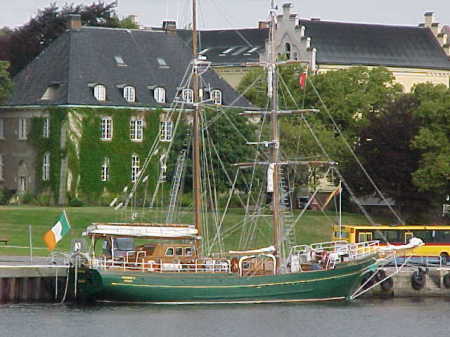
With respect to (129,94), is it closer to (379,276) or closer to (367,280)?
(379,276)

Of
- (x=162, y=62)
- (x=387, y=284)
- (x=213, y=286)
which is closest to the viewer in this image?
(x=213, y=286)

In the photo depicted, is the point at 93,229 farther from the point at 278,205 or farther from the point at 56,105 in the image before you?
the point at 56,105

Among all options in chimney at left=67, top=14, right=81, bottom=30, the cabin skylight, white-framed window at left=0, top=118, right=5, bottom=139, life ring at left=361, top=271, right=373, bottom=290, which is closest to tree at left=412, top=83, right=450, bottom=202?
the cabin skylight

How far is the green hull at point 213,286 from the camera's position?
7819 centimetres

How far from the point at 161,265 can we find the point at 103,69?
136 ft

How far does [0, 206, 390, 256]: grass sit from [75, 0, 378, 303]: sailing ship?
1098 centimetres

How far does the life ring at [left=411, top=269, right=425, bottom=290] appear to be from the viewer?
285ft

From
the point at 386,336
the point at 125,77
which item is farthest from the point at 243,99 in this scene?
the point at 386,336

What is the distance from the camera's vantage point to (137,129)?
394 ft

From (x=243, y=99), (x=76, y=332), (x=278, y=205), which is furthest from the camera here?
(x=243, y=99)

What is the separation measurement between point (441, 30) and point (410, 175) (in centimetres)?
4782

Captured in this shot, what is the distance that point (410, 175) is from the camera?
117 meters

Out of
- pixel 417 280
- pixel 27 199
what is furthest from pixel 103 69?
pixel 417 280

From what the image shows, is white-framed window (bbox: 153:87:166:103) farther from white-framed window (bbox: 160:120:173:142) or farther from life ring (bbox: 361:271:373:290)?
life ring (bbox: 361:271:373:290)
